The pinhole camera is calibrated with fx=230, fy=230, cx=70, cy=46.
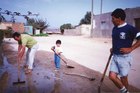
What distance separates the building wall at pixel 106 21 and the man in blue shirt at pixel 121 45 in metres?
22.9

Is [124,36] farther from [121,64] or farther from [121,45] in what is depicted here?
[121,64]

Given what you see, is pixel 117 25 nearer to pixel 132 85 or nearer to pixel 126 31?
pixel 126 31

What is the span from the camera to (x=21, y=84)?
6.38 m

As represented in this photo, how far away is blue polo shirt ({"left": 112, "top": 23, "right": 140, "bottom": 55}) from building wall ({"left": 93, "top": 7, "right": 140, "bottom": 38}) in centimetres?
2294

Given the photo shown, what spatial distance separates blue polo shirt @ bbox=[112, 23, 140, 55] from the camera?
410 cm

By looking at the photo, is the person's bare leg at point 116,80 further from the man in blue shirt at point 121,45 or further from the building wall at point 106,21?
the building wall at point 106,21

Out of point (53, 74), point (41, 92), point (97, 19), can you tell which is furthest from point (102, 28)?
point (41, 92)

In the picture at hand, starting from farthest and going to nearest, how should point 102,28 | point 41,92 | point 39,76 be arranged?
point 102,28 < point 39,76 < point 41,92

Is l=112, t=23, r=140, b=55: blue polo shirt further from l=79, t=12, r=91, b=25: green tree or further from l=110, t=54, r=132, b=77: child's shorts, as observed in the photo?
l=79, t=12, r=91, b=25: green tree

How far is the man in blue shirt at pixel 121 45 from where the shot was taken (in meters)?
4.10

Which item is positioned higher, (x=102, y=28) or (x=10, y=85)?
(x=102, y=28)

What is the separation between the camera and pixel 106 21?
32.6 metres

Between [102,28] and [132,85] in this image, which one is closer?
[132,85]

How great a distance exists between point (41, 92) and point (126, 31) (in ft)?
8.68
